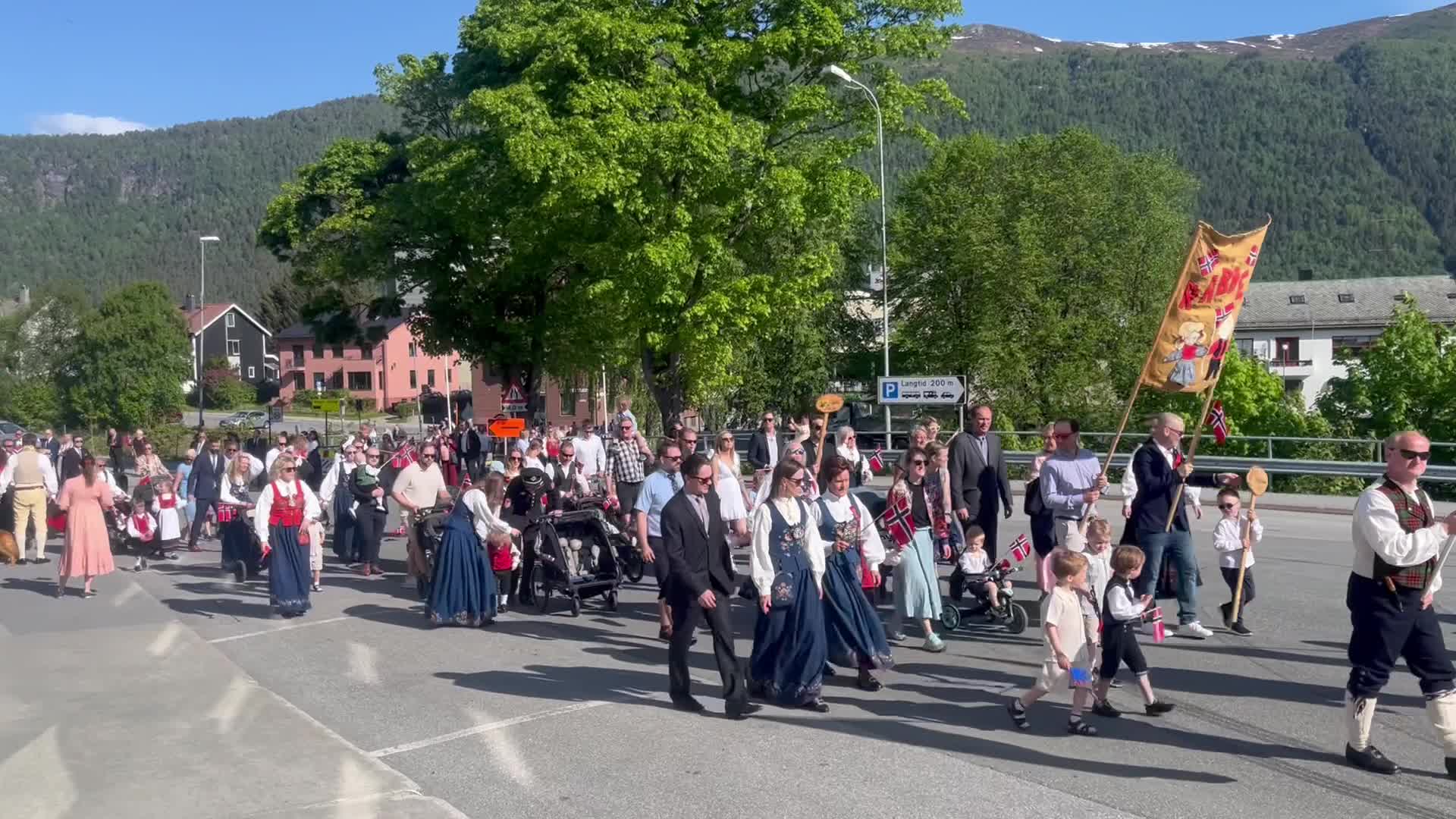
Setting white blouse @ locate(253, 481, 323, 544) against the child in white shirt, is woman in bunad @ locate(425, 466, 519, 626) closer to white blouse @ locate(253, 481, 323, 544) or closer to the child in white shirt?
white blouse @ locate(253, 481, 323, 544)

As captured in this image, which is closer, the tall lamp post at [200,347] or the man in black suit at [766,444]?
the man in black suit at [766,444]

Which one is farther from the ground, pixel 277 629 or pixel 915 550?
pixel 915 550

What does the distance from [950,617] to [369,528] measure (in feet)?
25.8

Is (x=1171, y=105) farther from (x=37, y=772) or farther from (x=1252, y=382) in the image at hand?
(x=37, y=772)

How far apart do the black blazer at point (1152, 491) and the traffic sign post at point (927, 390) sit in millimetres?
15498

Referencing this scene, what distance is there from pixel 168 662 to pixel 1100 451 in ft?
94.5

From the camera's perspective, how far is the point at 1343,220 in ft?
503

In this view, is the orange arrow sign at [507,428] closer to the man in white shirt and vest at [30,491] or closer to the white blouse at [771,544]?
the man in white shirt and vest at [30,491]

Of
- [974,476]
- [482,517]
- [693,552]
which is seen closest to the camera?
[693,552]

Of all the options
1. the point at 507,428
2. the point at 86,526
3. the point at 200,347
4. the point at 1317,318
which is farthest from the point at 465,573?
the point at 200,347

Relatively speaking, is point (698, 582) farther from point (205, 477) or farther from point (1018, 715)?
point (205, 477)

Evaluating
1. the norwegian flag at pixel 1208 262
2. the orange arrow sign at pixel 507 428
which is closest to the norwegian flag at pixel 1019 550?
the norwegian flag at pixel 1208 262

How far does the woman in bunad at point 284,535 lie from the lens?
12.4 m

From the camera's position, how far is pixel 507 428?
2567 centimetres
